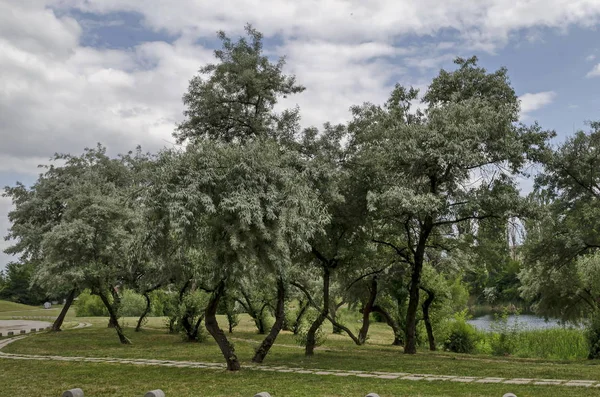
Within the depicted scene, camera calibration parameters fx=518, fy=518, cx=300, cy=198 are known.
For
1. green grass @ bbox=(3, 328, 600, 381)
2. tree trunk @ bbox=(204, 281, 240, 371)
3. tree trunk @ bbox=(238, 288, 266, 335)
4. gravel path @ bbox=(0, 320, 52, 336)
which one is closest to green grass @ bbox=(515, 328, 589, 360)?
green grass @ bbox=(3, 328, 600, 381)

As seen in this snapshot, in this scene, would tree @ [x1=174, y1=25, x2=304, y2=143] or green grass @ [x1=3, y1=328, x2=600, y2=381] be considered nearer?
green grass @ [x1=3, y1=328, x2=600, y2=381]

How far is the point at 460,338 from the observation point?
1188 inches

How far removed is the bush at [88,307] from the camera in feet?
Answer: 174

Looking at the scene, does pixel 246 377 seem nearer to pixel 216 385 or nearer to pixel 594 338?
pixel 216 385

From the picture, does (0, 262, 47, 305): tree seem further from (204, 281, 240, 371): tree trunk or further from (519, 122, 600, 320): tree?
(519, 122, 600, 320): tree

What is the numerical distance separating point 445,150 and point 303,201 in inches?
235

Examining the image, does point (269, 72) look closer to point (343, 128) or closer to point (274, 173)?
point (343, 128)

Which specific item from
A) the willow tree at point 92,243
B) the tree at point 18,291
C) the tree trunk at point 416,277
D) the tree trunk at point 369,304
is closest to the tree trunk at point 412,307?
the tree trunk at point 416,277

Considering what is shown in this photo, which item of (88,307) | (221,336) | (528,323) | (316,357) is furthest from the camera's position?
(88,307)

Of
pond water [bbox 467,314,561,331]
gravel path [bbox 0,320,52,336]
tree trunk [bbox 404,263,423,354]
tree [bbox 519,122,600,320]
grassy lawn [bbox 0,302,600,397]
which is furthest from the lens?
pond water [bbox 467,314,561,331]

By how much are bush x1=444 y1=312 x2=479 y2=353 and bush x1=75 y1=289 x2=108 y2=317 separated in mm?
36605

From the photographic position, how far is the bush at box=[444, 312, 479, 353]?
30014 millimetres

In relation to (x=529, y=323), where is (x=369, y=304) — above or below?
above

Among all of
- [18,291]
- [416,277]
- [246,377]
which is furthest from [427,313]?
[18,291]
